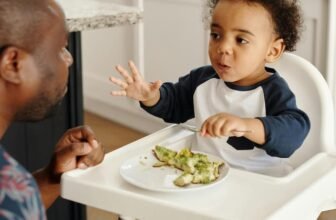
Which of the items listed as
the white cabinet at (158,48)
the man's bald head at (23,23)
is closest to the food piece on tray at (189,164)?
the man's bald head at (23,23)

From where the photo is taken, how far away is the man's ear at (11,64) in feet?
3.18

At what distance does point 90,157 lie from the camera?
1352 mm

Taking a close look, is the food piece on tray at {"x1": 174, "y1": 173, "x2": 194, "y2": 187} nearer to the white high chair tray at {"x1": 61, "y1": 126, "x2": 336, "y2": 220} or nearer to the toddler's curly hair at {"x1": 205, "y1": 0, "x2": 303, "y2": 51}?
the white high chair tray at {"x1": 61, "y1": 126, "x2": 336, "y2": 220}

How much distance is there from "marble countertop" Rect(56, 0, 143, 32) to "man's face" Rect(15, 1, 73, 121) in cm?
78

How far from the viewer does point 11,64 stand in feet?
3.20

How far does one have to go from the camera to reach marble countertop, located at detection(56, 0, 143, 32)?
188cm

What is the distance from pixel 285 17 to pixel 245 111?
0.22 m

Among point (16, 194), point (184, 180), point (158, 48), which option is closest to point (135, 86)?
point (184, 180)

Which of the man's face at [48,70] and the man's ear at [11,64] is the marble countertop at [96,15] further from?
the man's ear at [11,64]

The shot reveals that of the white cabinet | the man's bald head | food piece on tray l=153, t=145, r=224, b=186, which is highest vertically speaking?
the man's bald head

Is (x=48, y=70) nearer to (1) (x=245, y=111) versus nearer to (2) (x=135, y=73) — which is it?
(2) (x=135, y=73)

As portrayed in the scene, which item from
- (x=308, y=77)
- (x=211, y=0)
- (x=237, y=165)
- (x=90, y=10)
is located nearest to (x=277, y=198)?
(x=237, y=165)

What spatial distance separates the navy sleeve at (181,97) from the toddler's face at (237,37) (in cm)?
12

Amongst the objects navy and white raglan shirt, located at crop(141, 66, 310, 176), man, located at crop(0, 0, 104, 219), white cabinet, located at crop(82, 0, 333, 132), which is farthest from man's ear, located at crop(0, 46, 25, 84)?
white cabinet, located at crop(82, 0, 333, 132)
